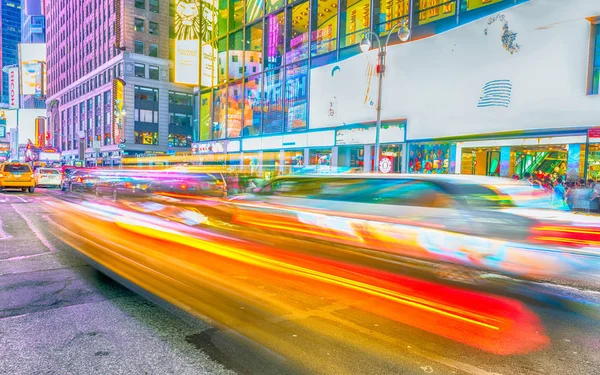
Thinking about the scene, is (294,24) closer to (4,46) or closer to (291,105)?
(291,105)

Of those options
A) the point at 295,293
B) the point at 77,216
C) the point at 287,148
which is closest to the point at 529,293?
the point at 295,293

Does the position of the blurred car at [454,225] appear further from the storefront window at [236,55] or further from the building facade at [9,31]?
the building facade at [9,31]

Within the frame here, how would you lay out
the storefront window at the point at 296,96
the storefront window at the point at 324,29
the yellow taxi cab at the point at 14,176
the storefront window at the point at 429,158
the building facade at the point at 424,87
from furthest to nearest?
the storefront window at the point at 296,96, the storefront window at the point at 324,29, the yellow taxi cab at the point at 14,176, the storefront window at the point at 429,158, the building facade at the point at 424,87

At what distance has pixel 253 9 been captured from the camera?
32.8 metres

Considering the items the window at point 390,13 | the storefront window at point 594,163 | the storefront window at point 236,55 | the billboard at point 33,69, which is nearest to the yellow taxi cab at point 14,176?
the storefront window at point 236,55

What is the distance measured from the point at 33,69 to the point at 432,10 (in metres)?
108

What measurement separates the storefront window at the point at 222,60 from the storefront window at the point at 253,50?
337cm

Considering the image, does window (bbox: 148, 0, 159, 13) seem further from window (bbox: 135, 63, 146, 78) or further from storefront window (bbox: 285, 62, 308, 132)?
storefront window (bbox: 285, 62, 308, 132)

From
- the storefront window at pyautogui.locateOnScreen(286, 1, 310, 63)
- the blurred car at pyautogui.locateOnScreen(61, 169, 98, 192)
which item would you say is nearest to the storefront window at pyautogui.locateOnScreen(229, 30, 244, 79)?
the storefront window at pyautogui.locateOnScreen(286, 1, 310, 63)

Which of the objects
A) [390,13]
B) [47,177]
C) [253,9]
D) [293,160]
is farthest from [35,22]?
[390,13]

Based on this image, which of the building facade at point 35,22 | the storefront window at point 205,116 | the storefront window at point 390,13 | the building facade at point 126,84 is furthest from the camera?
the building facade at point 35,22

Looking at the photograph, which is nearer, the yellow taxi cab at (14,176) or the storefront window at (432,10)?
the storefront window at (432,10)

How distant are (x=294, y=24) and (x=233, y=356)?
2864 cm

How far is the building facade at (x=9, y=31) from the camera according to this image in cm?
17750
